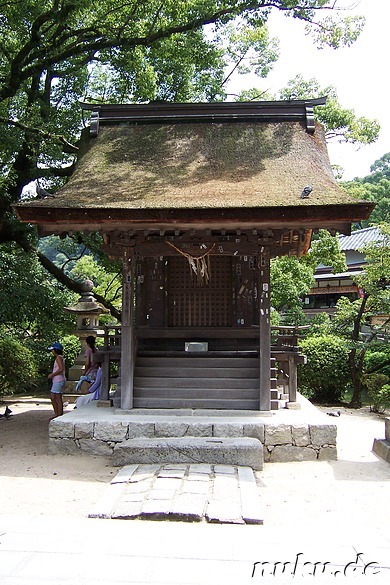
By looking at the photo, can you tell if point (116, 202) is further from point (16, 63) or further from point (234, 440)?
point (16, 63)

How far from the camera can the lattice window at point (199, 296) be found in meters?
11.4

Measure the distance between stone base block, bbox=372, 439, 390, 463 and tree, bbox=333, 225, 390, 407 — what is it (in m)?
7.07

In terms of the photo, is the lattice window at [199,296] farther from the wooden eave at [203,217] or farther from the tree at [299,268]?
the tree at [299,268]

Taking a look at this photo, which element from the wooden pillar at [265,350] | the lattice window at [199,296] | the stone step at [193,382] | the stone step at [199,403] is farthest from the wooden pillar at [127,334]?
the wooden pillar at [265,350]

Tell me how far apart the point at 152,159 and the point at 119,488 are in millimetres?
6885

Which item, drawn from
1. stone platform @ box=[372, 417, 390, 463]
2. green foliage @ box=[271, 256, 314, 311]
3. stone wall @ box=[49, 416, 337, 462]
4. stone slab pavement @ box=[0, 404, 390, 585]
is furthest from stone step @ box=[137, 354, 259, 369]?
green foliage @ box=[271, 256, 314, 311]

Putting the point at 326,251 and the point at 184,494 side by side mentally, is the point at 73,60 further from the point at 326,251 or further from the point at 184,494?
the point at 184,494

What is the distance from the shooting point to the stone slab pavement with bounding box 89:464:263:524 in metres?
5.62

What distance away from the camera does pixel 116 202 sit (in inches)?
338

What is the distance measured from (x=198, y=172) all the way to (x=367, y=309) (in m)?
10.1

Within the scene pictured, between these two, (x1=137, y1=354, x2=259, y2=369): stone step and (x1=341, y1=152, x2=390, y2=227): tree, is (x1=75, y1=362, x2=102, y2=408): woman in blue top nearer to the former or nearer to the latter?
(x1=137, y1=354, x2=259, y2=369): stone step

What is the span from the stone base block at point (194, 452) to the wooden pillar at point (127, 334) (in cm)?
153

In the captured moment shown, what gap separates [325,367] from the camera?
652 inches

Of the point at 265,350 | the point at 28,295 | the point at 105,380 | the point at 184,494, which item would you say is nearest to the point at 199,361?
the point at 265,350
